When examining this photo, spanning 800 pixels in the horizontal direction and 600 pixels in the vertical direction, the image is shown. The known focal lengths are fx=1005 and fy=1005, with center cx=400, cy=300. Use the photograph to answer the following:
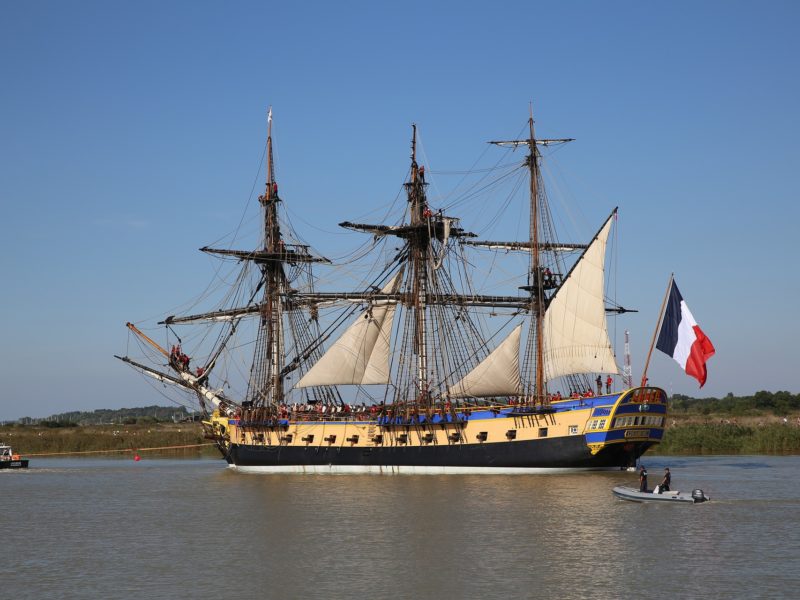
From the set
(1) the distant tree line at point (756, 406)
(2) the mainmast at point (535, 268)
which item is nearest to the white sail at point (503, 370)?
(2) the mainmast at point (535, 268)

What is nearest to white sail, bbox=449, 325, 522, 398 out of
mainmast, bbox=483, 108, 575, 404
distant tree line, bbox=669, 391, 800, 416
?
mainmast, bbox=483, 108, 575, 404

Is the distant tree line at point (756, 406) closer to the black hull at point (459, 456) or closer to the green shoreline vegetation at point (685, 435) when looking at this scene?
the green shoreline vegetation at point (685, 435)

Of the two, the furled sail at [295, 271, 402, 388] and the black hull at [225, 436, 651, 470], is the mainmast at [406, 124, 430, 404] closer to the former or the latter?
the furled sail at [295, 271, 402, 388]

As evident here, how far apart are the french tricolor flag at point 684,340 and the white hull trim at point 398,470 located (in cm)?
1067

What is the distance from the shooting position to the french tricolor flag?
54.9 meters

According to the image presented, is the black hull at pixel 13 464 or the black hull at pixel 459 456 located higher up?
the black hull at pixel 459 456

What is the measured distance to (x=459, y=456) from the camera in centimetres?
6812

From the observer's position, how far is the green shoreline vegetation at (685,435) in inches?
3410

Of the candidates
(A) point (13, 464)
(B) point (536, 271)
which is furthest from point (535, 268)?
(A) point (13, 464)

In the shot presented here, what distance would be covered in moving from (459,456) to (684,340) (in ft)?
62.6

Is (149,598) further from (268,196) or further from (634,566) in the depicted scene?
(268,196)

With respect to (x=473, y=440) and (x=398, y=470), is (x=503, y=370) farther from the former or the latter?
(x=398, y=470)

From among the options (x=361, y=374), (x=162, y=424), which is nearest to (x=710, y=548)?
(x=361, y=374)

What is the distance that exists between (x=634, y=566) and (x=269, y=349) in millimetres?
56599
